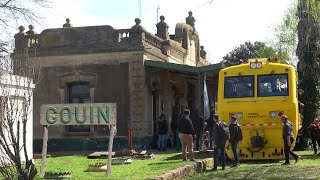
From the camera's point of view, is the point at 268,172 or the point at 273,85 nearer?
the point at 268,172

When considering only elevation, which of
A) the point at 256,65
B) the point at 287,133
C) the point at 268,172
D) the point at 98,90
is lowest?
the point at 268,172

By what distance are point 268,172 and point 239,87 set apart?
161 inches

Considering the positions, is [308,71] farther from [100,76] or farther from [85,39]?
[85,39]

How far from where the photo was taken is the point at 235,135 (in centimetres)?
1586

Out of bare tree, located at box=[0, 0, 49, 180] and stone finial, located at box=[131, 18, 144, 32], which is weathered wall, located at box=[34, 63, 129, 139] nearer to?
stone finial, located at box=[131, 18, 144, 32]

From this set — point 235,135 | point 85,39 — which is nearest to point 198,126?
point 85,39

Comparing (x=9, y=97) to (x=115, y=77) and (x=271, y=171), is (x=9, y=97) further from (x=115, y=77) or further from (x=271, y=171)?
(x=115, y=77)

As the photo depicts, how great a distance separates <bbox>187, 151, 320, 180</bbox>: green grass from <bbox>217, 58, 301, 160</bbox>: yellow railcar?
0.61 metres

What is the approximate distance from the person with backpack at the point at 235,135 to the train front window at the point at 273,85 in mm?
1735

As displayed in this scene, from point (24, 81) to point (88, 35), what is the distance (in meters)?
11.1

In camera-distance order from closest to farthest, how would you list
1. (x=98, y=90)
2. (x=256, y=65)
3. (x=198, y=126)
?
(x=256, y=65) < (x=198, y=126) < (x=98, y=90)

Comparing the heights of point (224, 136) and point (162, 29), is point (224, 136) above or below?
below

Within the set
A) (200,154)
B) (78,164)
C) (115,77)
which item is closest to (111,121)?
(78,164)

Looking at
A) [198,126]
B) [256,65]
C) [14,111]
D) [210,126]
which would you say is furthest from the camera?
[198,126]
